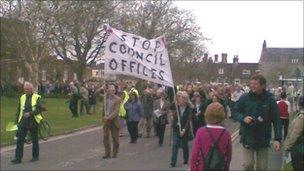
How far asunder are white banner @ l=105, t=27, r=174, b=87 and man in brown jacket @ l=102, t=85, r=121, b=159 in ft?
2.00

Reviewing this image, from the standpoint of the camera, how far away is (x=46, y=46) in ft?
166

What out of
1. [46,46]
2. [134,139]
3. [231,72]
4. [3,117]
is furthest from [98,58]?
[231,72]

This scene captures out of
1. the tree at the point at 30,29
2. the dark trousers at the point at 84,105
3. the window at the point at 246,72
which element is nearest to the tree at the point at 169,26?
the tree at the point at 30,29

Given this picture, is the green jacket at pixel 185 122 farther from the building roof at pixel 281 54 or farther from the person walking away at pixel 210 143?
the building roof at pixel 281 54

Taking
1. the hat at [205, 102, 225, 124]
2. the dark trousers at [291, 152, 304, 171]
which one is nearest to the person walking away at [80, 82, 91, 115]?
the dark trousers at [291, 152, 304, 171]

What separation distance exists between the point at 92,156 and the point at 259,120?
6.69 metres

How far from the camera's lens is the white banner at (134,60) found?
14133 mm

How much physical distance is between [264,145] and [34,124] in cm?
647

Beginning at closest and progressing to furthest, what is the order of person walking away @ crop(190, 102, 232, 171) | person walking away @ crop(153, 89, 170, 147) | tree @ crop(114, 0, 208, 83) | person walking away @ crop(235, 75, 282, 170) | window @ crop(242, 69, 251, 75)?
person walking away @ crop(190, 102, 232, 171) < person walking away @ crop(235, 75, 282, 170) < person walking away @ crop(153, 89, 170, 147) < tree @ crop(114, 0, 208, 83) < window @ crop(242, 69, 251, 75)

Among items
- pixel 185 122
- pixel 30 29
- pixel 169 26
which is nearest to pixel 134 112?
pixel 185 122

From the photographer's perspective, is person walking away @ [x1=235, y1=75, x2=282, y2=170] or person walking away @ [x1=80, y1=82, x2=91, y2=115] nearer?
person walking away @ [x1=235, y1=75, x2=282, y2=170]

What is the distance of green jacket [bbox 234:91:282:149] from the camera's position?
8.71 m

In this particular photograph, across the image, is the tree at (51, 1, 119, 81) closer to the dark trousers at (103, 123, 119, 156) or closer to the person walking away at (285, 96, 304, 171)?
the dark trousers at (103, 123, 119, 156)

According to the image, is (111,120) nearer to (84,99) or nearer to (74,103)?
(74,103)
